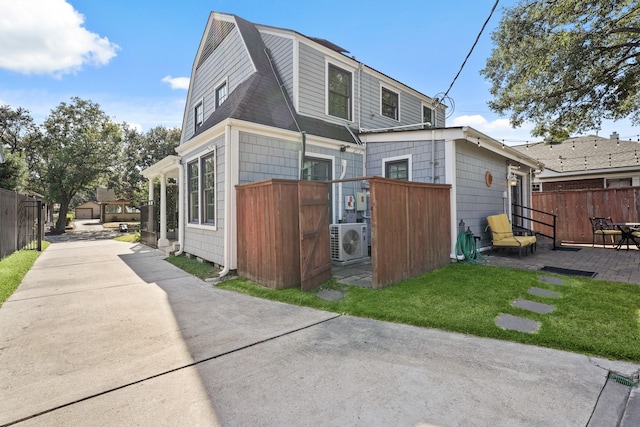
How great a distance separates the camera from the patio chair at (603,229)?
8909 millimetres

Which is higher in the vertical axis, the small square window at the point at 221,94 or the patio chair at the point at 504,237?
the small square window at the point at 221,94

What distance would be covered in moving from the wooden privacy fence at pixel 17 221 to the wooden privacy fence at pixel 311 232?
716cm

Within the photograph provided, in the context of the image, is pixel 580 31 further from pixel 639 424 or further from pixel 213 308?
pixel 213 308

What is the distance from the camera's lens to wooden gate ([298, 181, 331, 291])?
16.2ft

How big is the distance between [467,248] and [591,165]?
11.9 m

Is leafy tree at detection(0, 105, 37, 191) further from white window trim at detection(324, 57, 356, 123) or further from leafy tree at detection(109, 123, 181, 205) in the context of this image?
white window trim at detection(324, 57, 356, 123)

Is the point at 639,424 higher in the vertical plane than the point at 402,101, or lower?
lower

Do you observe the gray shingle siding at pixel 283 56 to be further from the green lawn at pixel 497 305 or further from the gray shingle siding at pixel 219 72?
the green lawn at pixel 497 305

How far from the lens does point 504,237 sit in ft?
25.2

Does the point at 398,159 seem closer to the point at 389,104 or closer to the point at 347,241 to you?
the point at 347,241

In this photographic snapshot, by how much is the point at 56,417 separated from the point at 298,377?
65.3 inches

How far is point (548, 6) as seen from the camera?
782 cm

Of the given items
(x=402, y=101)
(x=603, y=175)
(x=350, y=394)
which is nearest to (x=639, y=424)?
(x=350, y=394)

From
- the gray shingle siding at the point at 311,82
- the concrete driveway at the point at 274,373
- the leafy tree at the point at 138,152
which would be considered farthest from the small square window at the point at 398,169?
the leafy tree at the point at 138,152
